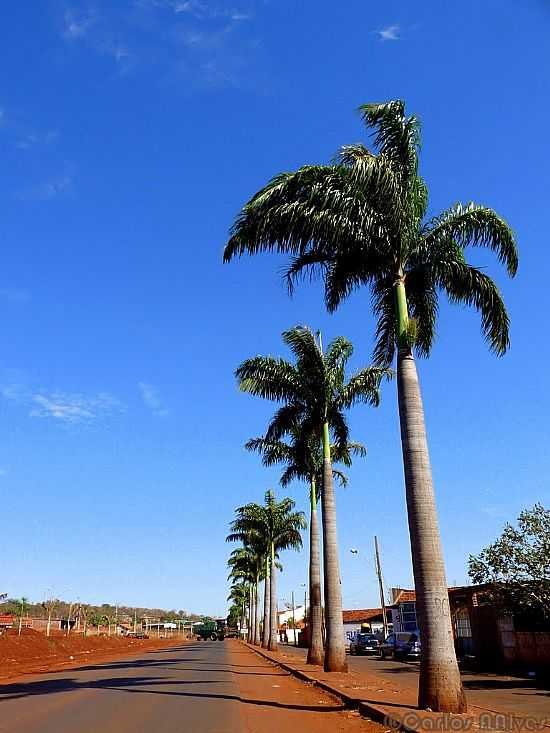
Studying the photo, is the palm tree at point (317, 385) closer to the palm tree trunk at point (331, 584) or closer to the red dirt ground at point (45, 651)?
the palm tree trunk at point (331, 584)

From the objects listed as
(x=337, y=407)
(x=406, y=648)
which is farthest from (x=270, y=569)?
(x=337, y=407)

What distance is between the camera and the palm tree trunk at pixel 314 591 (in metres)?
26.1

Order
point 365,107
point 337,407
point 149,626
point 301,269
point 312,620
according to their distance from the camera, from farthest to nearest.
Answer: point 149,626
point 312,620
point 337,407
point 301,269
point 365,107

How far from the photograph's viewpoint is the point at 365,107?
46.5 feet

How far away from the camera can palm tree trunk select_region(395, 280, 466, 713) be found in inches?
419

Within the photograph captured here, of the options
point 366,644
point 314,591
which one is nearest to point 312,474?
point 314,591

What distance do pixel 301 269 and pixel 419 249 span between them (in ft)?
9.28

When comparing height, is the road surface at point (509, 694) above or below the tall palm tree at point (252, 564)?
below

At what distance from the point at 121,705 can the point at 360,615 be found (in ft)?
268

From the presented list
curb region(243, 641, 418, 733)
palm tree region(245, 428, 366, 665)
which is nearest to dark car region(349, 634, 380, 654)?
palm tree region(245, 428, 366, 665)

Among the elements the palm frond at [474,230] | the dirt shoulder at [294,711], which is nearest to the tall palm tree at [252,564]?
the dirt shoulder at [294,711]

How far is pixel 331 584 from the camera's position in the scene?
2194cm

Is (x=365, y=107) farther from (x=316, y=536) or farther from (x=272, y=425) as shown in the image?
(x=316, y=536)

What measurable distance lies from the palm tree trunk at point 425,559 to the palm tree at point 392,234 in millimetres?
29
